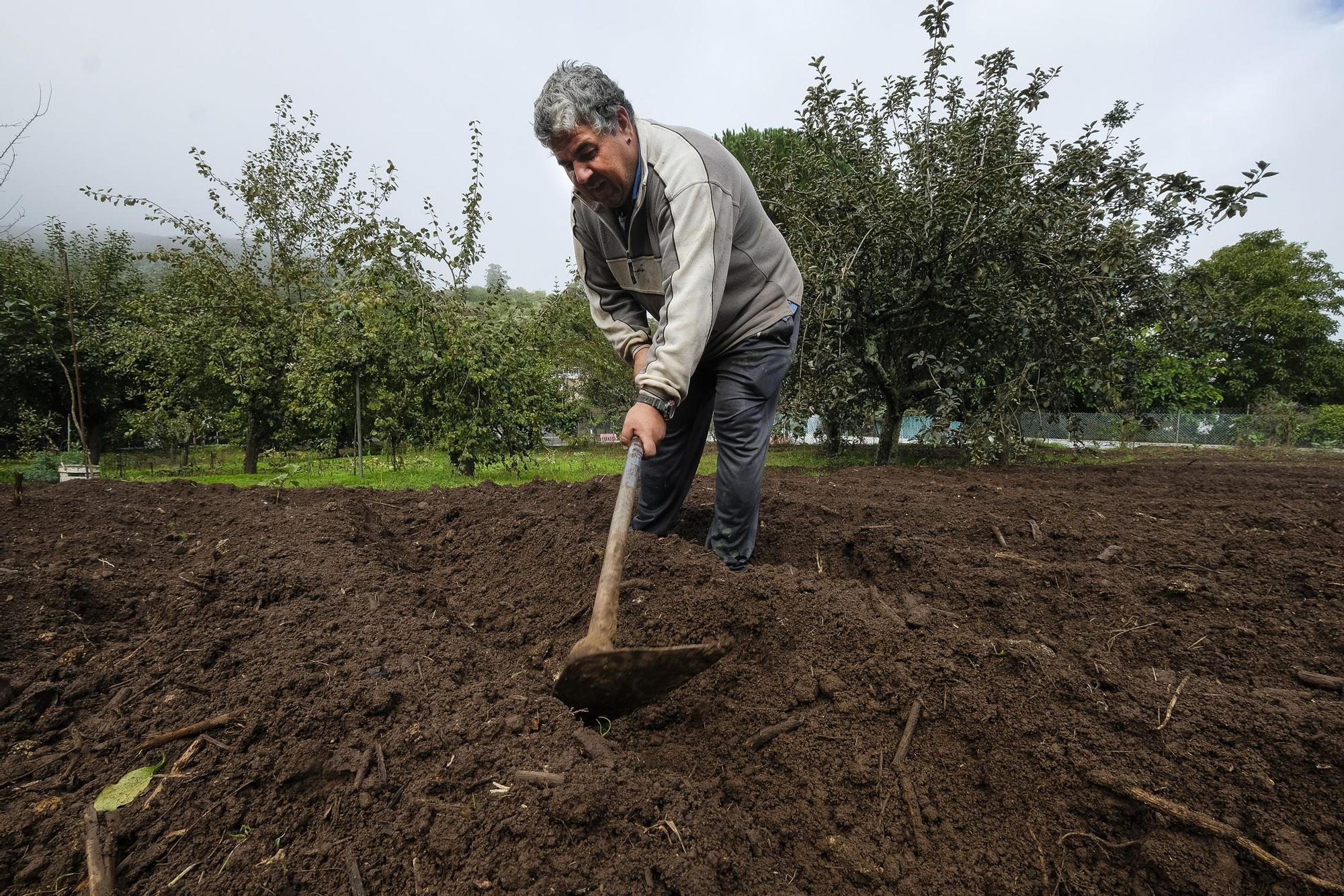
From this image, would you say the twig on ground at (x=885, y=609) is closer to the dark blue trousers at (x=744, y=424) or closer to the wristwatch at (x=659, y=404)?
the dark blue trousers at (x=744, y=424)

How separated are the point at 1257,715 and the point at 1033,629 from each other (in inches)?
32.1

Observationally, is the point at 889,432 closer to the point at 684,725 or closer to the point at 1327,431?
the point at 684,725

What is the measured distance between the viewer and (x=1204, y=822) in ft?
4.24

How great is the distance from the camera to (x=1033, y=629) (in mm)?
2311

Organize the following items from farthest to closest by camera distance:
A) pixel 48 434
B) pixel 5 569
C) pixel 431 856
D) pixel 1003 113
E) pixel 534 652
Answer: pixel 48 434, pixel 1003 113, pixel 5 569, pixel 534 652, pixel 431 856

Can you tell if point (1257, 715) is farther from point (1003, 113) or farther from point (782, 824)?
point (1003, 113)

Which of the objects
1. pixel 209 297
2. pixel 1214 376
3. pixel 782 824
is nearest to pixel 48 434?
pixel 209 297

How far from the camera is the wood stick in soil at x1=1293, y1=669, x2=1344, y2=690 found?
1806 millimetres

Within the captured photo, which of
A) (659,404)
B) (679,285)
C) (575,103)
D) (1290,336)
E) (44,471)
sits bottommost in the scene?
(44,471)

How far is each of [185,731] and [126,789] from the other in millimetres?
156

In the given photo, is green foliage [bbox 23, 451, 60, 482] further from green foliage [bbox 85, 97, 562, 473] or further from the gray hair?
the gray hair

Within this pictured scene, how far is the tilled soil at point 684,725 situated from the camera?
48.9 inches

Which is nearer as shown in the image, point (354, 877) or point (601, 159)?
point (354, 877)

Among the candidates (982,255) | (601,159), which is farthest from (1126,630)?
(982,255)
